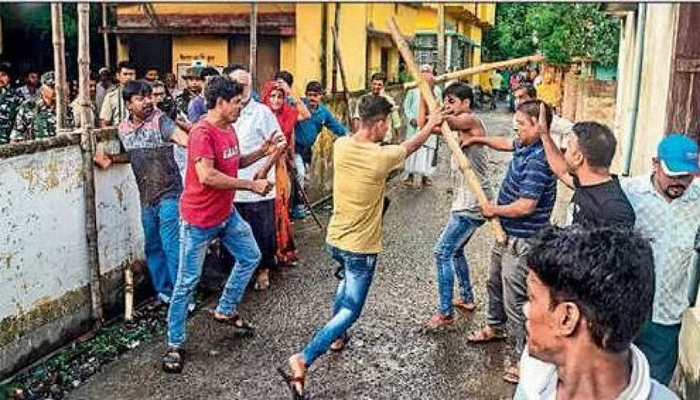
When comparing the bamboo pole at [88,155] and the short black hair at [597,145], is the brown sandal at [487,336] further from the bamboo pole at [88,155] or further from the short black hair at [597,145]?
the bamboo pole at [88,155]

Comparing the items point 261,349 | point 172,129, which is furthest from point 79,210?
point 261,349

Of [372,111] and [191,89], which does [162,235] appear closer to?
[372,111]

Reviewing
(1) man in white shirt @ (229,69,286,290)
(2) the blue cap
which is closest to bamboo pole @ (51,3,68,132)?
(1) man in white shirt @ (229,69,286,290)

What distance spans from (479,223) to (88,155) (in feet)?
9.28

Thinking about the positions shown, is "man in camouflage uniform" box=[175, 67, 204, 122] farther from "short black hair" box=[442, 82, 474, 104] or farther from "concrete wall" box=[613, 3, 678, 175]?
"concrete wall" box=[613, 3, 678, 175]

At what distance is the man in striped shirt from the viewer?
4637mm

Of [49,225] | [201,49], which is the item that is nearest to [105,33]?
[201,49]

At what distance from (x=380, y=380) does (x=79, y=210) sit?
2.42m

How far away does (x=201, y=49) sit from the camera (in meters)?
15.6

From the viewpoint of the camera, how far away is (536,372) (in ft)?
6.68

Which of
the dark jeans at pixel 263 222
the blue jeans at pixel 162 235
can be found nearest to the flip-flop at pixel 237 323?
the blue jeans at pixel 162 235

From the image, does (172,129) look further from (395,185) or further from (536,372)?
(395,185)

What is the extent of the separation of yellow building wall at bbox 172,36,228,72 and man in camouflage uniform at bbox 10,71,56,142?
7604 mm

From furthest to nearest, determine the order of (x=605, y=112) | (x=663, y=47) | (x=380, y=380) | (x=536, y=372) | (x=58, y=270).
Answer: (x=605, y=112) < (x=663, y=47) < (x=58, y=270) < (x=380, y=380) < (x=536, y=372)
